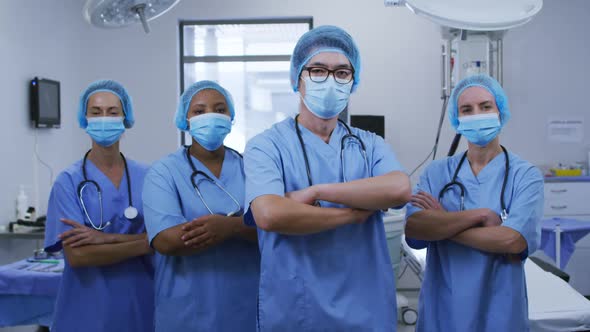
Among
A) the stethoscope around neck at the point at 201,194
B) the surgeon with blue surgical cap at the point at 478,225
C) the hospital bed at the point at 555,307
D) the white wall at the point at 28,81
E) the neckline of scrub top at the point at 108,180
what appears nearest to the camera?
the surgeon with blue surgical cap at the point at 478,225

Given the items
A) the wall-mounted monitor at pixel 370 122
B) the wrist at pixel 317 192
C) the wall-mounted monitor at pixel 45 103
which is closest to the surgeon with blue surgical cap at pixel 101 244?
the wrist at pixel 317 192

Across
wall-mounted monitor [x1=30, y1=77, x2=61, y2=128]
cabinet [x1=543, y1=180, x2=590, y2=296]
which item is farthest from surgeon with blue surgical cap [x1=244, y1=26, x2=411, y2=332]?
cabinet [x1=543, y1=180, x2=590, y2=296]

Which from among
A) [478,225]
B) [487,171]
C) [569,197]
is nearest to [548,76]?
[569,197]

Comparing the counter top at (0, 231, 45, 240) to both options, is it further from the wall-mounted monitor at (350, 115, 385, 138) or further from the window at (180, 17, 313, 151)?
the wall-mounted monitor at (350, 115, 385, 138)

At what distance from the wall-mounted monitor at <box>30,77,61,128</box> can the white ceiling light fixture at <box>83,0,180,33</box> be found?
1.76m

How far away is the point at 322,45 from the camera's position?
1.24 meters

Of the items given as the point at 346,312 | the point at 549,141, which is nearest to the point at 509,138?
the point at 549,141

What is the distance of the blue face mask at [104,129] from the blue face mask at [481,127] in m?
1.02

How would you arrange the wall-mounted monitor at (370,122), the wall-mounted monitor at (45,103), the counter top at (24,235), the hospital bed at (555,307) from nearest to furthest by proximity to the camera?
the hospital bed at (555,307), the counter top at (24,235), the wall-mounted monitor at (45,103), the wall-mounted monitor at (370,122)

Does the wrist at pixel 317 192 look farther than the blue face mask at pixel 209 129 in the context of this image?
No

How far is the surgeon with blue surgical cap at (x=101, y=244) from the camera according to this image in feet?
4.71

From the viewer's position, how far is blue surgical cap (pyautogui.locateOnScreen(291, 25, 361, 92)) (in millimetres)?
1239

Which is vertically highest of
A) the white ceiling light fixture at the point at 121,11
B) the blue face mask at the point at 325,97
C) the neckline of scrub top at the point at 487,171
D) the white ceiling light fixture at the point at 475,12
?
the white ceiling light fixture at the point at 121,11

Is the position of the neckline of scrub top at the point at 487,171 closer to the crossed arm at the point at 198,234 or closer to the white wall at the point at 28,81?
the crossed arm at the point at 198,234
